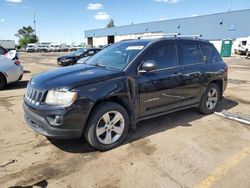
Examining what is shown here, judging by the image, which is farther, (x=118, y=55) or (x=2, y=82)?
(x=2, y=82)

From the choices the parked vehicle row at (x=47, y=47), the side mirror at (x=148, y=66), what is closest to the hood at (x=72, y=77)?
the side mirror at (x=148, y=66)

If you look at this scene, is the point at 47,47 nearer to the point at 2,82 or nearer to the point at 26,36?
the point at 26,36

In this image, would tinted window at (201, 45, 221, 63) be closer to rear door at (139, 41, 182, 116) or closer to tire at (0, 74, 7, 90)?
rear door at (139, 41, 182, 116)

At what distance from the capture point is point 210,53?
5.77 metres

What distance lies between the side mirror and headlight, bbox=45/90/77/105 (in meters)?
1.31

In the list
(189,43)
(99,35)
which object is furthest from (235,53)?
(99,35)

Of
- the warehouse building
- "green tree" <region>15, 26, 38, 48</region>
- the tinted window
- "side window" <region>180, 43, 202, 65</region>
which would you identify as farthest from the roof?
"green tree" <region>15, 26, 38, 48</region>

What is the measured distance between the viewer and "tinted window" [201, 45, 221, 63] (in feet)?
18.4

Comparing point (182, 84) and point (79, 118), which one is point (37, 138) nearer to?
point (79, 118)

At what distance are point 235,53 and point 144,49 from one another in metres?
33.5

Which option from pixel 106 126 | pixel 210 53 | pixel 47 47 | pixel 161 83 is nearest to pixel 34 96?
pixel 106 126

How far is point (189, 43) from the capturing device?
526 cm

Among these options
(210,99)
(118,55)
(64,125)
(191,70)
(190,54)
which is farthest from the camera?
(210,99)

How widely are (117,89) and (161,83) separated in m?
1.00
